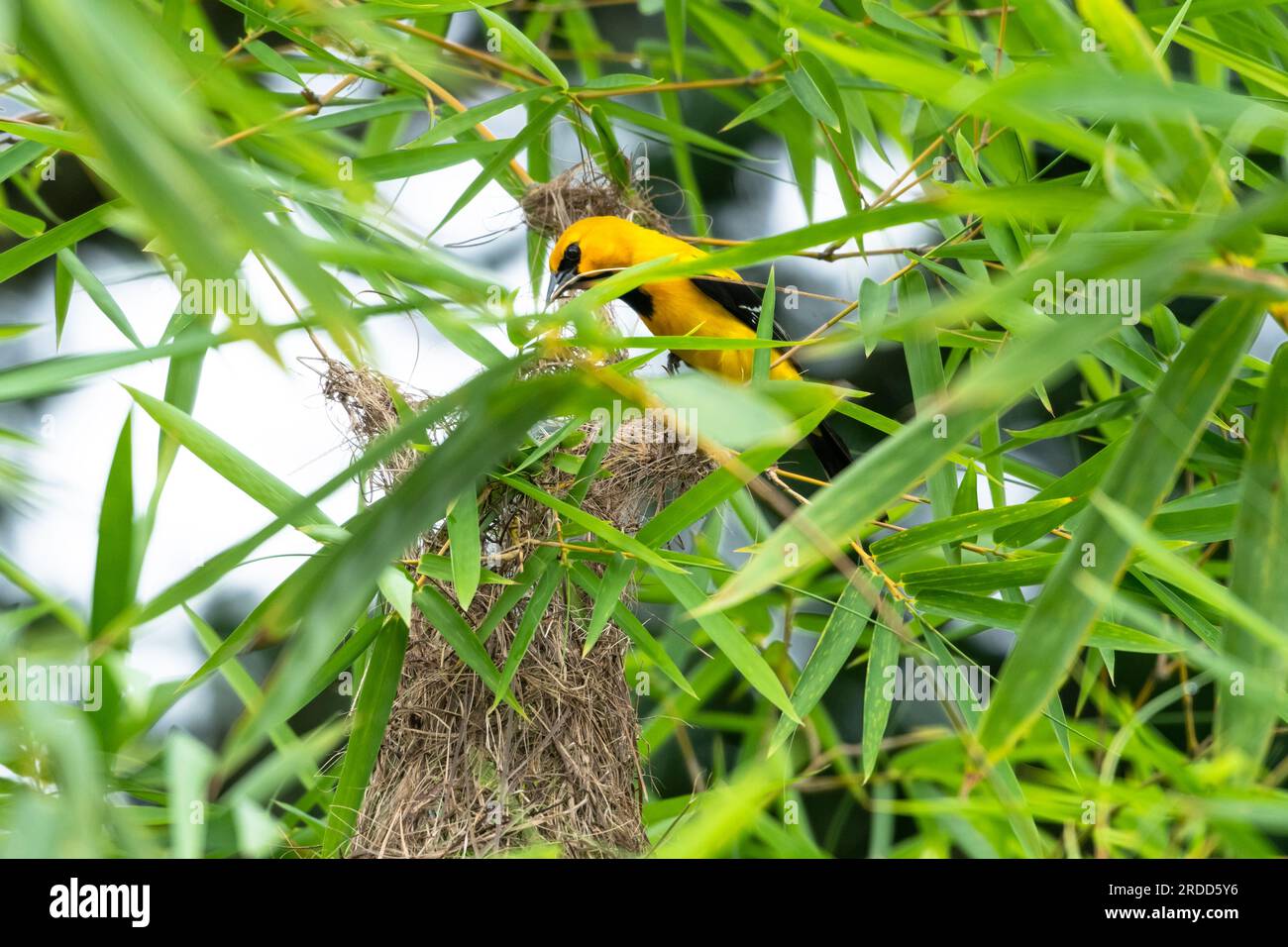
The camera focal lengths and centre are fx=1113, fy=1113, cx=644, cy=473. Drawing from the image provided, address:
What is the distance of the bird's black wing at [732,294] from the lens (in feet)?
9.19

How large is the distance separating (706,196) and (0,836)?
3.04 meters

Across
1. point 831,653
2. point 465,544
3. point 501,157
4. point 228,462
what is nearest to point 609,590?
point 465,544

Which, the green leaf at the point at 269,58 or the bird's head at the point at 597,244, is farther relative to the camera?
the bird's head at the point at 597,244

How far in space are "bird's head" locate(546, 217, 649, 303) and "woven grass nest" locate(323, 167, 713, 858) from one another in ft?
2.04

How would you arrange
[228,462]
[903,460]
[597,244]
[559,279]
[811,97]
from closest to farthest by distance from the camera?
[903,460] < [228,462] < [811,97] < [597,244] < [559,279]

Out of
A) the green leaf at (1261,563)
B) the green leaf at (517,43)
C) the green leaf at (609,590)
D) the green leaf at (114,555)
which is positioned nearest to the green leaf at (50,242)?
the green leaf at (114,555)

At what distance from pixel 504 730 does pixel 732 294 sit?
1528mm

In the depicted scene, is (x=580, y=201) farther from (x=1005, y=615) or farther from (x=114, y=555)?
(x=114, y=555)

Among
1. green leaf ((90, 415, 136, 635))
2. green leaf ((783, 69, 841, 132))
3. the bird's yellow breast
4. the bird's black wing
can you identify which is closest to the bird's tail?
the bird's yellow breast

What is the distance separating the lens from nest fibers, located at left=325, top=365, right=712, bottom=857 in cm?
Result: 158

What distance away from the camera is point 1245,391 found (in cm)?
176

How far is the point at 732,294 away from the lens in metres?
2.83

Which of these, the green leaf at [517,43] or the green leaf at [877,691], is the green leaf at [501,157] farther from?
the green leaf at [877,691]
